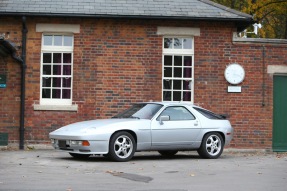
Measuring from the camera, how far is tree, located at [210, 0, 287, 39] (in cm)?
2519

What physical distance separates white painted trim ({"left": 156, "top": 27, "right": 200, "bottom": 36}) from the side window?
13.3ft

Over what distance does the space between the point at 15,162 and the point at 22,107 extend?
4.53 m

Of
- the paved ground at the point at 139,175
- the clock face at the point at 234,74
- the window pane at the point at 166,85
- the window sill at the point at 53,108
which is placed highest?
the clock face at the point at 234,74

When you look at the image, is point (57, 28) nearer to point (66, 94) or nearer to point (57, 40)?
point (57, 40)

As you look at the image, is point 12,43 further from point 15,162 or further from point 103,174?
point 103,174

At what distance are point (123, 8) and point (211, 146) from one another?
5667 millimetres

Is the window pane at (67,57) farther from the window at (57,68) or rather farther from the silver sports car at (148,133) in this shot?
the silver sports car at (148,133)

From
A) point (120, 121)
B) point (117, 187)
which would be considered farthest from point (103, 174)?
point (120, 121)

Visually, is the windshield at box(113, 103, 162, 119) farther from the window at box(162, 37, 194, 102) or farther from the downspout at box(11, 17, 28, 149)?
the downspout at box(11, 17, 28, 149)

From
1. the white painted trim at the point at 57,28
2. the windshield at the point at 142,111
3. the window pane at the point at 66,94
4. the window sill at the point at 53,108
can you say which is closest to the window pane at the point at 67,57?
the white painted trim at the point at 57,28

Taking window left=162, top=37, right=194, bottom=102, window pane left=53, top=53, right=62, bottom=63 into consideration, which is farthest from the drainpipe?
window left=162, top=37, right=194, bottom=102

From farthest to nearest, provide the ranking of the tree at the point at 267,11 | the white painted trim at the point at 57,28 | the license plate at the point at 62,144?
1. the tree at the point at 267,11
2. the white painted trim at the point at 57,28
3. the license plate at the point at 62,144

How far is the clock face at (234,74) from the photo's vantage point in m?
14.1

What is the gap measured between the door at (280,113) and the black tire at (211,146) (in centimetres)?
417
